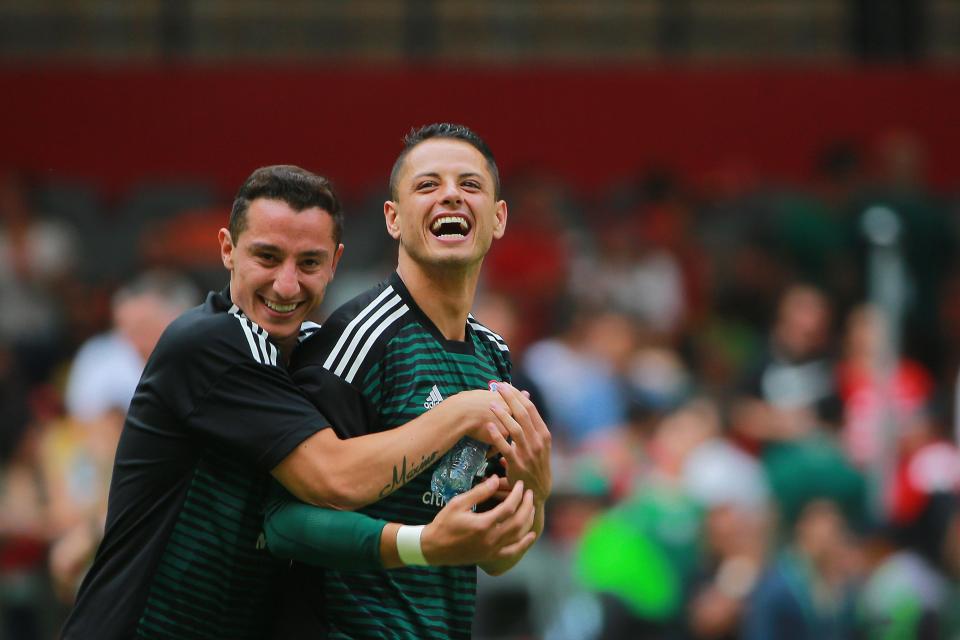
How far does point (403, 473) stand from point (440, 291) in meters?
0.60

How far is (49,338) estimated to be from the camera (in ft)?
35.3

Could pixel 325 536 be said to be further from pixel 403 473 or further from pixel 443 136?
pixel 443 136

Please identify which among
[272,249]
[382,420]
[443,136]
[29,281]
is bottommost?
[382,420]

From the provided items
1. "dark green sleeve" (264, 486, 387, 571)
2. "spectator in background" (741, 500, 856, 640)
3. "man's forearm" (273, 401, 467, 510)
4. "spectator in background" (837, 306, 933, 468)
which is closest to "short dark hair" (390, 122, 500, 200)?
"man's forearm" (273, 401, 467, 510)

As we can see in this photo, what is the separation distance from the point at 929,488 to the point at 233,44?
25.1 ft

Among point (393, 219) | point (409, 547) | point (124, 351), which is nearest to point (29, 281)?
point (124, 351)

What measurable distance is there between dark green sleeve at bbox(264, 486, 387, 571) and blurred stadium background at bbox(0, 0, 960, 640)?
5.95 feet

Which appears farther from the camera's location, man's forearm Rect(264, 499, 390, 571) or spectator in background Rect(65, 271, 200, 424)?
spectator in background Rect(65, 271, 200, 424)

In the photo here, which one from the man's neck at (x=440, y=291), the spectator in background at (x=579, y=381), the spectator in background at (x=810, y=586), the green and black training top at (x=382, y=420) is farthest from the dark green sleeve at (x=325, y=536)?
the spectator in background at (x=579, y=381)

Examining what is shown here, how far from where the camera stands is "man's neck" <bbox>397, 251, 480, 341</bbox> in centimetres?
438

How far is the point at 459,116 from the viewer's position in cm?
1331

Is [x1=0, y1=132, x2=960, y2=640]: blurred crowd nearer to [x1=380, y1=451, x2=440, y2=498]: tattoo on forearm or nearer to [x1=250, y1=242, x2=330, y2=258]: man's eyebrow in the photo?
[x1=250, y1=242, x2=330, y2=258]: man's eyebrow

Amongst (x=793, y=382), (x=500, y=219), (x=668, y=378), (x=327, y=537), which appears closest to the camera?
(x=327, y=537)

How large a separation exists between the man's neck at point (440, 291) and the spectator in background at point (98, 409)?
254cm
